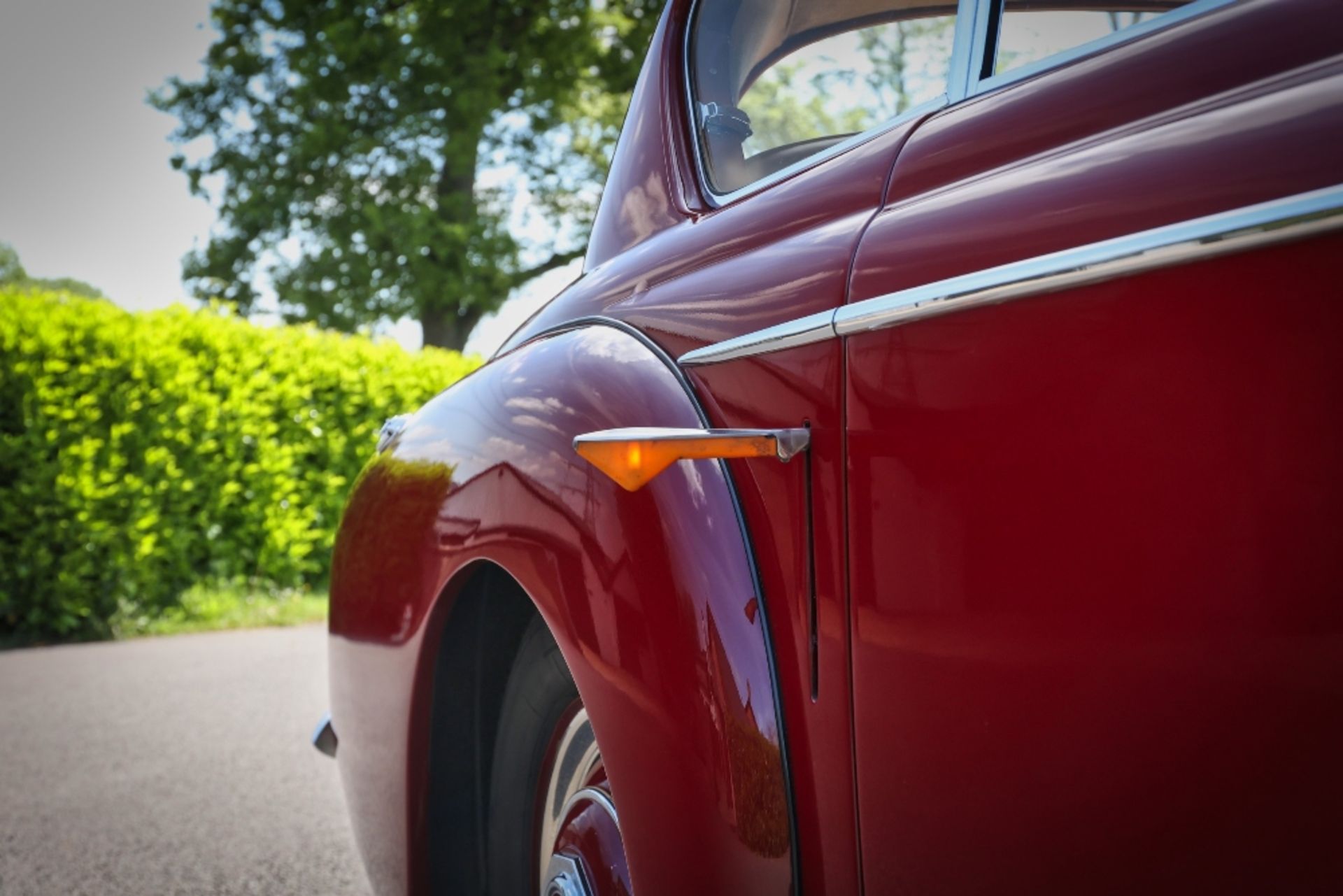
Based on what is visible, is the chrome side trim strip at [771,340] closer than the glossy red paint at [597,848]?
Yes

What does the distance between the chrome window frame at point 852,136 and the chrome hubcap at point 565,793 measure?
80 centimetres

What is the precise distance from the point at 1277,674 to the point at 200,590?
7.65 metres

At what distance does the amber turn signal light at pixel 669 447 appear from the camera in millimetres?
1079

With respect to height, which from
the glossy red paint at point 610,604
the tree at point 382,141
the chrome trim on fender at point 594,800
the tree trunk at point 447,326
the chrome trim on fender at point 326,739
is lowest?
the chrome trim on fender at point 326,739

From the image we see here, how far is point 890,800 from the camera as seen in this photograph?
0.99 meters

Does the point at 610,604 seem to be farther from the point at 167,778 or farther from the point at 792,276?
the point at 167,778

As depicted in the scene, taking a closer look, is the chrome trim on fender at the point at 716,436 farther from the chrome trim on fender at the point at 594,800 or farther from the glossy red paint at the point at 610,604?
the chrome trim on fender at the point at 594,800

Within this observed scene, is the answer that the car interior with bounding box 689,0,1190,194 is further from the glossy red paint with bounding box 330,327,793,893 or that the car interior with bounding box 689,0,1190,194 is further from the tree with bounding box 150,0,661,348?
the tree with bounding box 150,0,661,348

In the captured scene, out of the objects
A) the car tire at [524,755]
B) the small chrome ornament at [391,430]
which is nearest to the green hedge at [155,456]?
the small chrome ornament at [391,430]

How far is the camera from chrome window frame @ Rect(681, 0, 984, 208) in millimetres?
1211

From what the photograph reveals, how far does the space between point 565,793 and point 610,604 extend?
1.49ft

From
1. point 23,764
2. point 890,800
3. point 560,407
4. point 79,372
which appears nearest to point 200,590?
point 79,372

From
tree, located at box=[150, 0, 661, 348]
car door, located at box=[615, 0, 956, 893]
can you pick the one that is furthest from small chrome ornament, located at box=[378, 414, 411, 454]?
tree, located at box=[150, 0, 661, 348]

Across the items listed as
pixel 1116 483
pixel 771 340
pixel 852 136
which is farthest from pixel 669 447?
pixel 852 136
